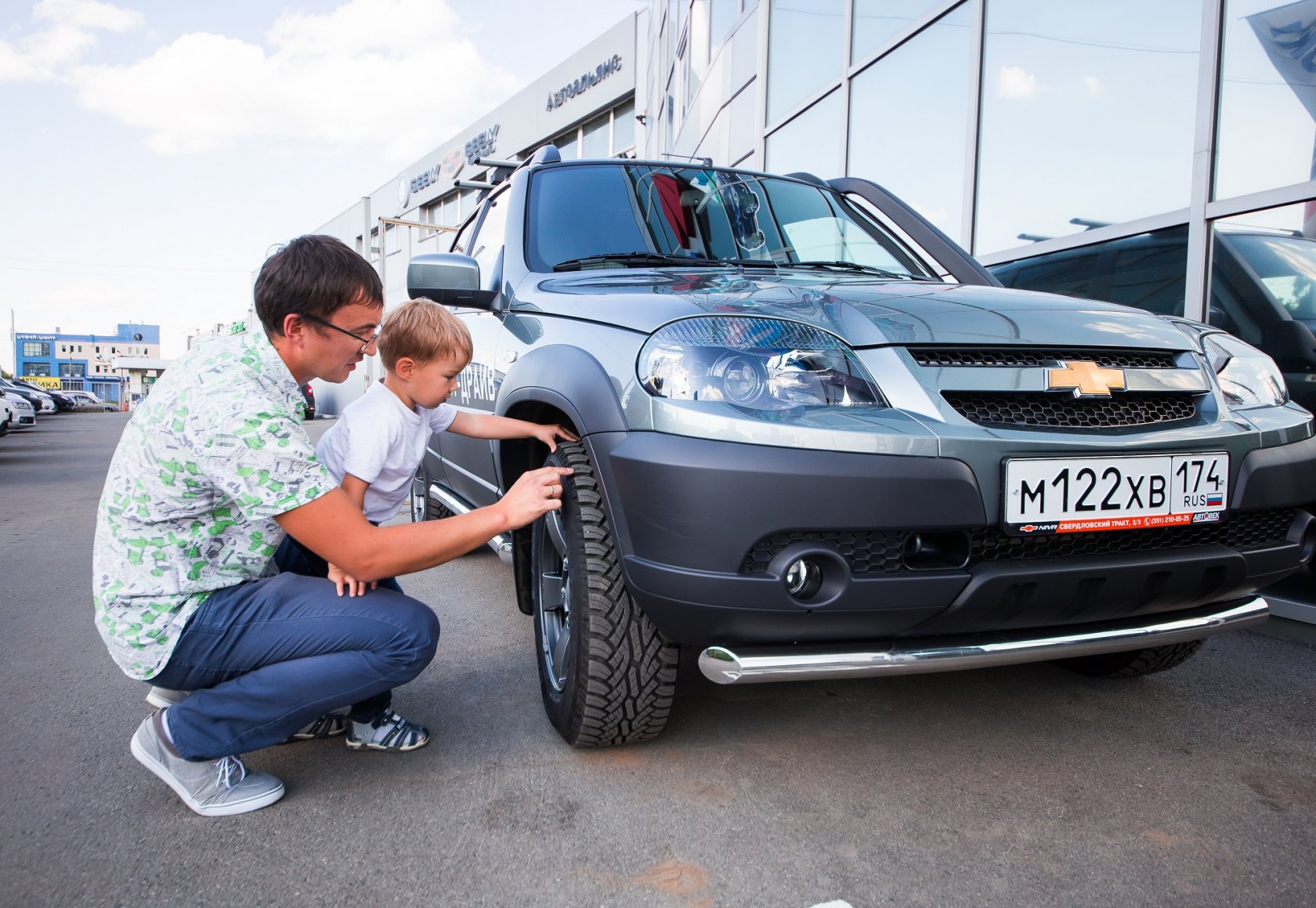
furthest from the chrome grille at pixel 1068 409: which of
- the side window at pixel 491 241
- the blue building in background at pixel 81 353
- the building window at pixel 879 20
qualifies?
the blue building in background at pixel 81 353

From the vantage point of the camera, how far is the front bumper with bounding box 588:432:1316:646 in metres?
1.55

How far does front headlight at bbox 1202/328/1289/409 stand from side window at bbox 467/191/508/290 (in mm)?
2064

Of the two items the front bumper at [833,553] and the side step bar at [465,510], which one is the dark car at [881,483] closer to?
the front bumper at [833,553]

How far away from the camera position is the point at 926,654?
165 centimetres

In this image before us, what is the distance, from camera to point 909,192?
6500 millimetres

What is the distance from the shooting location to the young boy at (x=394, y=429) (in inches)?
81.8

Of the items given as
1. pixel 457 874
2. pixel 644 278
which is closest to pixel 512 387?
pixel 644 278

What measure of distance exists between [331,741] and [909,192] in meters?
5.79

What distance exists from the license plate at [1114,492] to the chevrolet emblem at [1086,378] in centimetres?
16

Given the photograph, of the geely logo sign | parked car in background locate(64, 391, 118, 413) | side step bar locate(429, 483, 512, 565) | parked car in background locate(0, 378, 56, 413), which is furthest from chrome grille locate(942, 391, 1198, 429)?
parked car in background locate(64, 391, 118, 413)

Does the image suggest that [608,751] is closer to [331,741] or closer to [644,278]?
[331,741]

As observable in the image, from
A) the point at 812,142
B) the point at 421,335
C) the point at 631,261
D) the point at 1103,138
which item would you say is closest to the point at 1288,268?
the point at 1103,138

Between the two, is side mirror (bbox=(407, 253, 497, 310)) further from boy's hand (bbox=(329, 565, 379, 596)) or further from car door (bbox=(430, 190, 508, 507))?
boy's hand (bbox=(329, 565, 379, 596))

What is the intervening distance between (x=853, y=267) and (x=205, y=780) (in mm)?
2272
